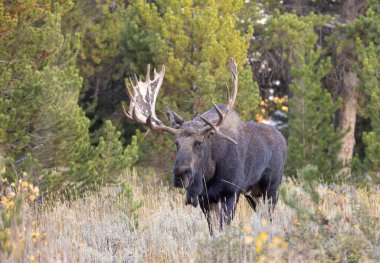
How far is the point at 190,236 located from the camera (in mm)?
7910

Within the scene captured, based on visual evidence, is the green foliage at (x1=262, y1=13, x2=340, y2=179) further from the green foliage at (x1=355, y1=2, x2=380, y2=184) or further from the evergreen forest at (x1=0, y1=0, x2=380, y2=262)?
the green foliage at (x1=355, y1=2, x2=380, y2=184)

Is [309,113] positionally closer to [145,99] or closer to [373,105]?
[373,105]

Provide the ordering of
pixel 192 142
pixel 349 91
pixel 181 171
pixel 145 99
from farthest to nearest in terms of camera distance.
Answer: pixel 349 91 < pixel 145 99 < pixel 192 142 < pixel 181 171

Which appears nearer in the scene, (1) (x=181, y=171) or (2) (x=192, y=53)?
(1) (x=181, y=171)

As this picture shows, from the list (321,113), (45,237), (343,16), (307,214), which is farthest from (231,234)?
(343,16)

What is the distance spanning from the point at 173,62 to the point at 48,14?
12.2 ft

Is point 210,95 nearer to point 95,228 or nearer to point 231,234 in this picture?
point 95,228

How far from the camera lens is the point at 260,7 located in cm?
1641

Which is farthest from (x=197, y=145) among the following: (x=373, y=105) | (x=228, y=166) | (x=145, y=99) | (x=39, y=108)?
(x=373, y=105)

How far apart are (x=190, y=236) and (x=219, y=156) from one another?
1.00 m

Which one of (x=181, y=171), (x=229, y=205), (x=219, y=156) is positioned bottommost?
(x=229, y=205)

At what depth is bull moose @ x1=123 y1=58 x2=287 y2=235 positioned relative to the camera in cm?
784

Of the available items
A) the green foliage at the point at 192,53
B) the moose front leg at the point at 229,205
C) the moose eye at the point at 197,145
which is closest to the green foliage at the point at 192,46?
the green foliage at the point at 192,53

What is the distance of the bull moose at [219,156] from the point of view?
7844 mm
